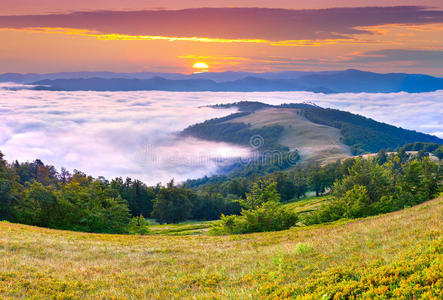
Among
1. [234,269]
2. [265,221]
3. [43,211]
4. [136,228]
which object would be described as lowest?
[136,228]

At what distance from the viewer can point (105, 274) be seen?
15266mm

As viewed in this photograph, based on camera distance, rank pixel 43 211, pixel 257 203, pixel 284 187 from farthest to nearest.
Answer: pixel 284 187
pixel 257 203
pixel 43 211

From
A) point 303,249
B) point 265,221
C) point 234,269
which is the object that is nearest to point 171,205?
point 265,221

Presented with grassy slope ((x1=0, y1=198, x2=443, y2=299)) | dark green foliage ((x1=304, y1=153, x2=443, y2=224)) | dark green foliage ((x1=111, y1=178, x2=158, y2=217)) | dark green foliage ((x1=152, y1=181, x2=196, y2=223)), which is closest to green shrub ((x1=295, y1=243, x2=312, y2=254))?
grassy slope ((x1=0, y1=198, x2=443, y2=299))

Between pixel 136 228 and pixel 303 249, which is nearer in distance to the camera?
pixel 303 249

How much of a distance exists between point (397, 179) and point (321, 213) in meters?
24.6

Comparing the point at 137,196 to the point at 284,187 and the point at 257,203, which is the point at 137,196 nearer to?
the point at 284,187

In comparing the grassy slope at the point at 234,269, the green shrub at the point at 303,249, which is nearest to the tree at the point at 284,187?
the grassy slope at the point at 234,269

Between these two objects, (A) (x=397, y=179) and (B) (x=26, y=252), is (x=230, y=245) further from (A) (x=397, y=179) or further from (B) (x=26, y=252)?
(A) (x=397, y=179)

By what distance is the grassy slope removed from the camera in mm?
10047

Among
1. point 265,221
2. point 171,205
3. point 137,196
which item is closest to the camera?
point 265,221

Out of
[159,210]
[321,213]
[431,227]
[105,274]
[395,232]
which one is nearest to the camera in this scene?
[105,274]

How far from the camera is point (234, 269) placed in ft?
50.1

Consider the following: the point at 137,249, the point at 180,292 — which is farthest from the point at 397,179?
the point at 180,292
